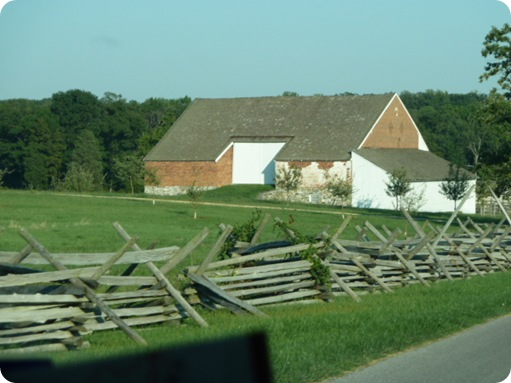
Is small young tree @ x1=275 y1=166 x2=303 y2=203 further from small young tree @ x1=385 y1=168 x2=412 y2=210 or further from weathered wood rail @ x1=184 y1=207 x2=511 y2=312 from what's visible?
weathered wood rail @ x1=184 y1=207 x2=511 y2=312

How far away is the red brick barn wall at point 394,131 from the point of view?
72.1m

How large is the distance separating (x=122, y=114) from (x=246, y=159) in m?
25.6

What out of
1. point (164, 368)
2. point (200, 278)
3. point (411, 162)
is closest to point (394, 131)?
point (411, 162)

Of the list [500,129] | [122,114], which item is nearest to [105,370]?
[500,129]

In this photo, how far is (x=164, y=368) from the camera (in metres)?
9.48

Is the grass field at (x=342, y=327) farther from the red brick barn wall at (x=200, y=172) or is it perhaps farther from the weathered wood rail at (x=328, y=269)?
the red brick barn wall at (x=200, y=172)

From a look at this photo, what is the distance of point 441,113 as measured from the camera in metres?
100

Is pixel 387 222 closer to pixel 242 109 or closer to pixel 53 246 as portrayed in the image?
pixel 53 246

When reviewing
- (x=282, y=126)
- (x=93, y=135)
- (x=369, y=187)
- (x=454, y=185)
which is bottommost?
(x=369, y=187)

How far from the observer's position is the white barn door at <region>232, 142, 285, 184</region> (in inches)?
2928

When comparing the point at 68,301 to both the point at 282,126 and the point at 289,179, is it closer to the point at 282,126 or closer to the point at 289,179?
the point at 289,179

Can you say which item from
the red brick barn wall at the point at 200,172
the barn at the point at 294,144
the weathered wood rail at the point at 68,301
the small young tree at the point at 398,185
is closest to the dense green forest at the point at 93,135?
the red brick barn wall at the point at 200,172

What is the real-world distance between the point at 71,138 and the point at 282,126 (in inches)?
1036

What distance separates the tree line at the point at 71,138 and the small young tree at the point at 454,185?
24.6m
